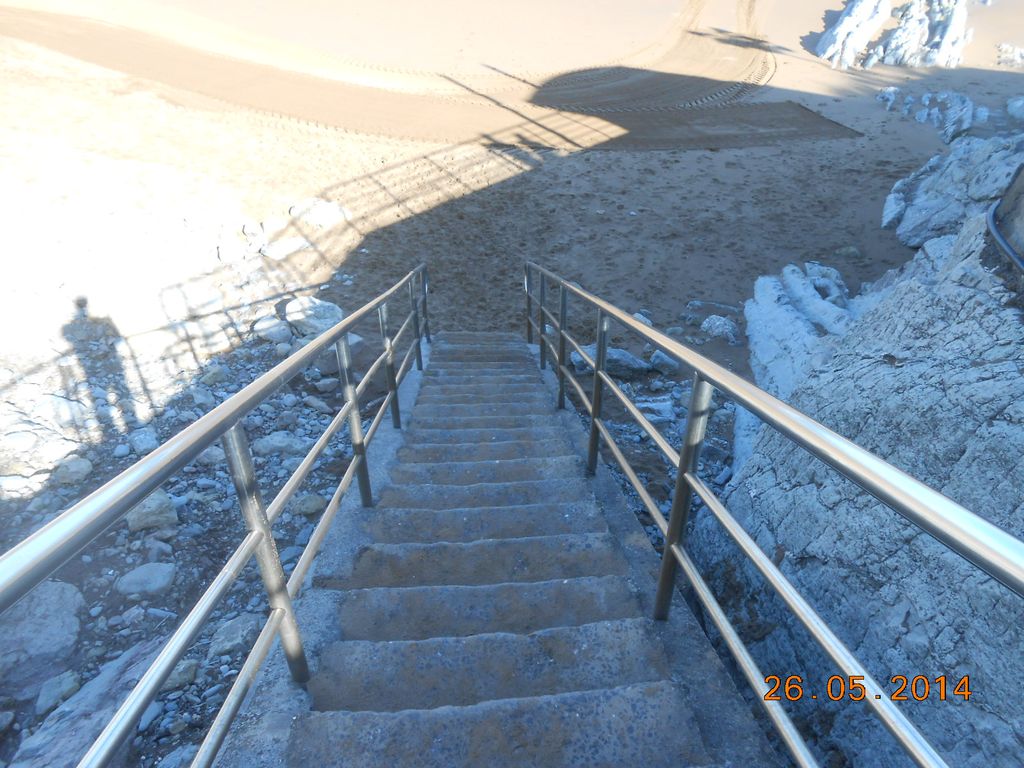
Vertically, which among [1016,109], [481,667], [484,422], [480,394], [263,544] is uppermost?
[1016,109]

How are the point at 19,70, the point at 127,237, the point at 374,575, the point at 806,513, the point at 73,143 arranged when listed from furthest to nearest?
the point at 19,70
the point at 73,143
the point at 127,237
the point at 806,513
the point at 374,575

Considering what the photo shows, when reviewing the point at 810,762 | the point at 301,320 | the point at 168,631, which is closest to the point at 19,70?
the point at 301,320

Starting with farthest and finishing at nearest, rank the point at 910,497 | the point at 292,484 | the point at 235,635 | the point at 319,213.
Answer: the point at 319,213
the point at 235,635
the point at 292,484
the point at 910,497

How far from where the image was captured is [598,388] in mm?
2805

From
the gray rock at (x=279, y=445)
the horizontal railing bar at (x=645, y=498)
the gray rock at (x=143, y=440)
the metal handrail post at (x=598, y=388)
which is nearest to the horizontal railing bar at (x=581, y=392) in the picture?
the metal handrail post at (x=598, y=388)

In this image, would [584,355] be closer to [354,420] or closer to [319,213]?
[354,420]

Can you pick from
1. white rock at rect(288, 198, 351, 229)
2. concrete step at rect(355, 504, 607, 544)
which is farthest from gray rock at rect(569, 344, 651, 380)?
white rock at rect(288, 198, 351, 229)

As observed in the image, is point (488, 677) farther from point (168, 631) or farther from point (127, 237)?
point (127, 237)

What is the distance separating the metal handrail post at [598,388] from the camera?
8.62 feet

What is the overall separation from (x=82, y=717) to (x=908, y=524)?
3.73 meters

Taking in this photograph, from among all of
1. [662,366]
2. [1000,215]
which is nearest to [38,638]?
[1000,215]

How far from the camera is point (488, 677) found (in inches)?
66.0

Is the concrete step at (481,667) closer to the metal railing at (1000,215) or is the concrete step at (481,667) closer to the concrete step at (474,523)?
the concrete step at (474,523)

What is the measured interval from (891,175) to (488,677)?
15495 mm
